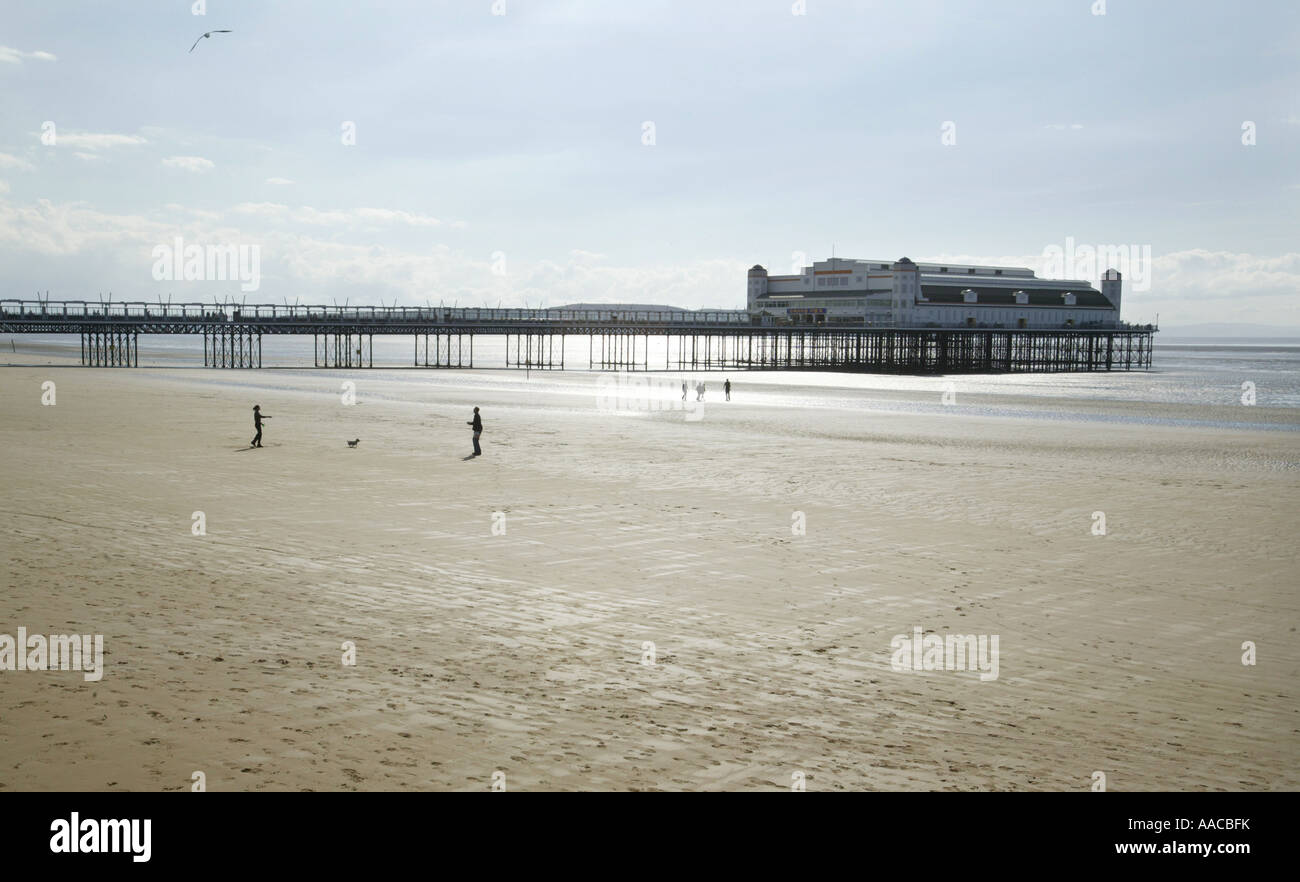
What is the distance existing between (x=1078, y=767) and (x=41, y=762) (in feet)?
22.7

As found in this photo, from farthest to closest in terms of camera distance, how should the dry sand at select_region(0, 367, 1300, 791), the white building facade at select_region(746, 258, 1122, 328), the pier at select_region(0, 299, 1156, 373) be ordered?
the white building facade at select_region(746, 258, 1122, 328) → the pier at select_region(0, 299, 1156, 373) → the dry sand at select_region(0, 367, 1300, 791)

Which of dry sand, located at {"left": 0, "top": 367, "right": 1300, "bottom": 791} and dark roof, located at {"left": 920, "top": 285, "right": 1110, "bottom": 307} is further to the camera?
dark roof, located at {"left": 920, "top": 285, "right": 1110, "bottom": 307}

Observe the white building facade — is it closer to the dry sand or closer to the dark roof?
the dark roof

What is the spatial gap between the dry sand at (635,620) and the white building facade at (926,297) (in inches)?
3584

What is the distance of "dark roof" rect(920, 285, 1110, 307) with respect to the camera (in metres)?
114

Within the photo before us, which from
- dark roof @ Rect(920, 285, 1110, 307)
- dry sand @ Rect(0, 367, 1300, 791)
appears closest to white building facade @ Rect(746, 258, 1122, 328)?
dark roof @ Rect(920, 285, 1110, 307)

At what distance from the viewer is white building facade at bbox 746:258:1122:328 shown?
112 metres

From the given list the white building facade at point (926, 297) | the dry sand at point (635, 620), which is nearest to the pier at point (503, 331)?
the white building facade at point (926, 297)

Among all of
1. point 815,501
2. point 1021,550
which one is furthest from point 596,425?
point 1021,550

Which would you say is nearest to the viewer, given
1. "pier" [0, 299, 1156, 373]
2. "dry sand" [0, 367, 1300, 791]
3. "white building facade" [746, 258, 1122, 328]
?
"dry sand" [0, 367, 1300, 791]

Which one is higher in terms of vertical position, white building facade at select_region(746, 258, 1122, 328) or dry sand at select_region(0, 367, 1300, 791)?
white building facade at select_region(746, 258, 1122, 328)

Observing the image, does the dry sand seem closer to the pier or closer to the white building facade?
the pier
